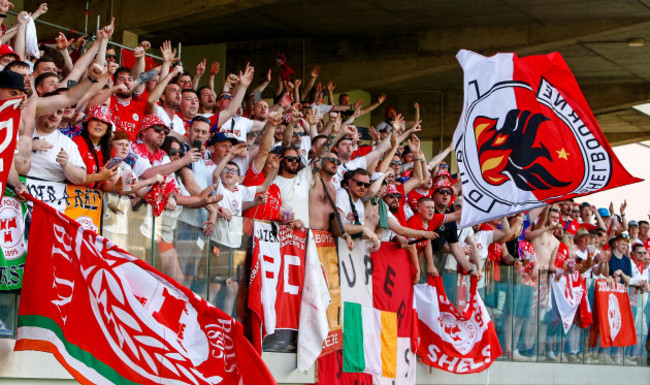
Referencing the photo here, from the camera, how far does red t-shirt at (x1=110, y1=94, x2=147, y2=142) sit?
12.7 meters

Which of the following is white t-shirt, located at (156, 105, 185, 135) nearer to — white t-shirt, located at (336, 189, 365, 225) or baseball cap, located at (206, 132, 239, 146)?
baseball cap, located at (206, 132, 239, 146)

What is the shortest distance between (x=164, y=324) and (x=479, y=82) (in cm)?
529

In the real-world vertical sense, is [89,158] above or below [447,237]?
above

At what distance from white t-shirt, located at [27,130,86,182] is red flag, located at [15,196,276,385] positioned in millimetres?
527

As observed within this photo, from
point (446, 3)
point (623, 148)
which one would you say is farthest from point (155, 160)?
point (623, 148)

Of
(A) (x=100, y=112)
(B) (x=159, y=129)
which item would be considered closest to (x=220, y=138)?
(B) (x=159, y=129)

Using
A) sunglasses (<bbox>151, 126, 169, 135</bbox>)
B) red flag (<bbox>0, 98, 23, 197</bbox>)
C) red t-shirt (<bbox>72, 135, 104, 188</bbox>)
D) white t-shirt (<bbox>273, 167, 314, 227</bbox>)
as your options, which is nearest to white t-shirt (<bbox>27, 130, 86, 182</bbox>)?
red t-shirt (<bbox>72, 135, 104, 188</bbox>)

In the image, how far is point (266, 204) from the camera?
494 inches

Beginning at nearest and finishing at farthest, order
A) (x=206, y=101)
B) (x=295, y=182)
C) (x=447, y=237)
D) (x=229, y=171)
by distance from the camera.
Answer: (x=229, y=171) < (x=295, y=182) < (x=206, y=101) < (x=447, y=237)

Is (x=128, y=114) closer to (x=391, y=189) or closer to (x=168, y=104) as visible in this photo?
(x=168, y=104)

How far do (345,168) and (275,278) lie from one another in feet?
9.45

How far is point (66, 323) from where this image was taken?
29.4 feet

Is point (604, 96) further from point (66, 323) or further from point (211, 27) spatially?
point (66, 323)

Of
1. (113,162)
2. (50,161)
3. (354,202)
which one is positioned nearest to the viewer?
(50,161)
